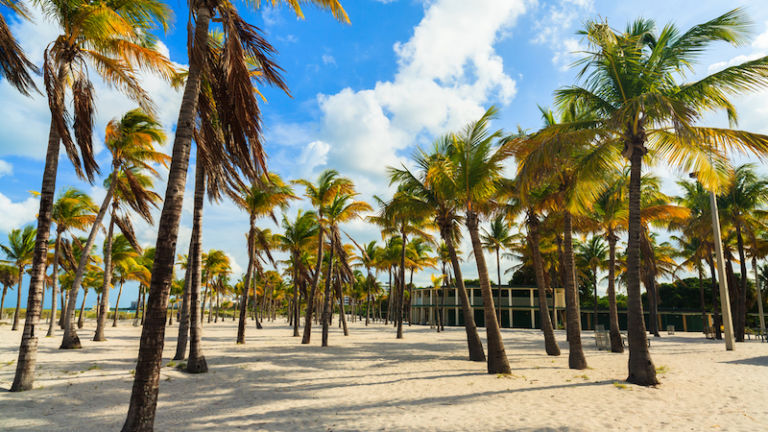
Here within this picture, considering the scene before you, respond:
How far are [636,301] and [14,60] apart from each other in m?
14.2

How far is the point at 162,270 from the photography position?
5125 mm

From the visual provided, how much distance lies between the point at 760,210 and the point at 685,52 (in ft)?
69.8

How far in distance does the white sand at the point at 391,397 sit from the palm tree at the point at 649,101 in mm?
1813

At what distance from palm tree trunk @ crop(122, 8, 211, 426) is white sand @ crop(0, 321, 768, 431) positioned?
158 cm

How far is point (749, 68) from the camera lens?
8289 millimetres

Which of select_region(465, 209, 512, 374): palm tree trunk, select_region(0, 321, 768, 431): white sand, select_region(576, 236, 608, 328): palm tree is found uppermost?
select_region(576, 236, 608, 328): palm tree

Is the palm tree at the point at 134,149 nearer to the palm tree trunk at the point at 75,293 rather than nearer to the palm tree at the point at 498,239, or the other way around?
the palm tree trunk at the point at 75,293

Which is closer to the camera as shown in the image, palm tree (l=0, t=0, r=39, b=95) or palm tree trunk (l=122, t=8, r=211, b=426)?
palm tree trunk (l=122, t=8, r=211, b=426)

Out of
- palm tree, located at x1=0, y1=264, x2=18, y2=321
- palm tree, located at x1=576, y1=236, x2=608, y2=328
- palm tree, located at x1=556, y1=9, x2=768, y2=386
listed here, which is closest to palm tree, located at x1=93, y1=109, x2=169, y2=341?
palm tree, located at x1=556, y1=9, x2=768, y2=386

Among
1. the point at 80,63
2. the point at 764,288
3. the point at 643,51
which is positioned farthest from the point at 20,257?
the point at 764,288

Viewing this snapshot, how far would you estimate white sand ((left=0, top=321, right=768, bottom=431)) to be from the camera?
6414mm

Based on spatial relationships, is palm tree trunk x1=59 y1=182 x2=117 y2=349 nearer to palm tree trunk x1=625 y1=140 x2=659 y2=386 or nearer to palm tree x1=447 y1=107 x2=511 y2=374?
palm tree x1=447 y1=107 x2=511 y2=374

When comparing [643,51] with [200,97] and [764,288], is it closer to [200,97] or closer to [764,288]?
[200,97]

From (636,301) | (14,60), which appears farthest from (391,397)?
(14,60)
